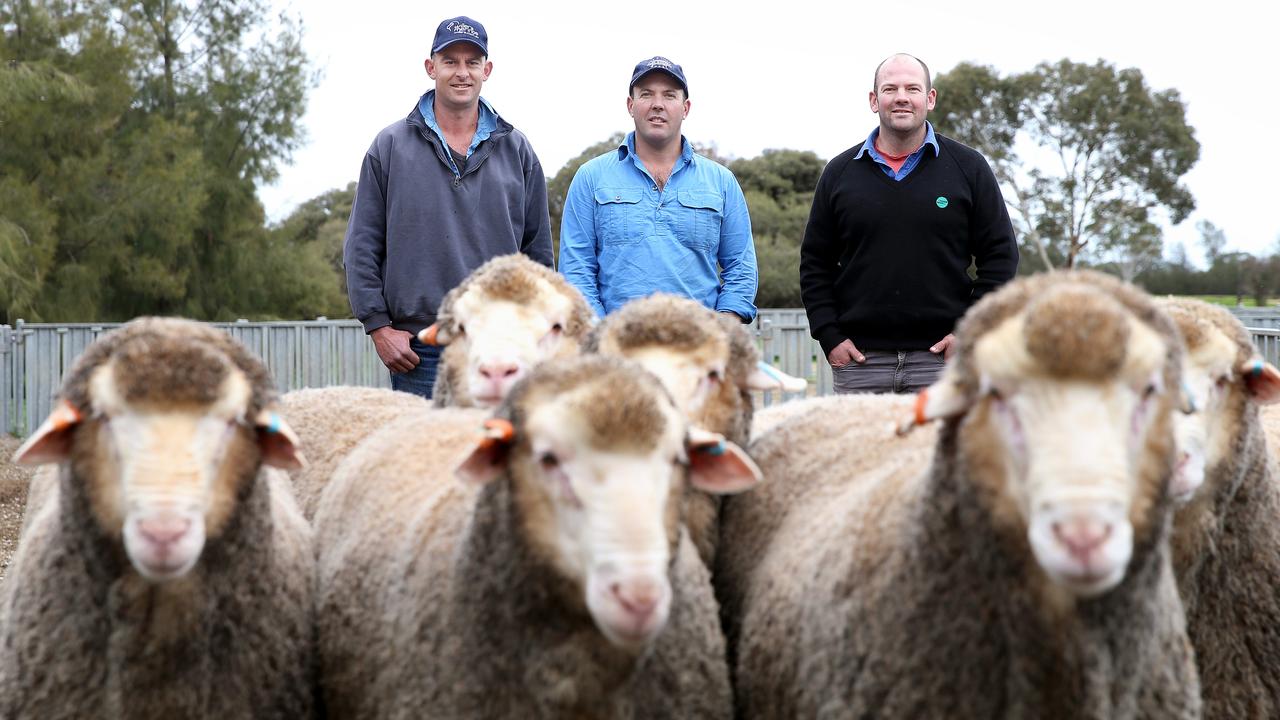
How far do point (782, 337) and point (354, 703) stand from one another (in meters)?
11.1

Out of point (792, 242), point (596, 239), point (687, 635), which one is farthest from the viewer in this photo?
point (792, 242)

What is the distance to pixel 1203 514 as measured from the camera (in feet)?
11.7

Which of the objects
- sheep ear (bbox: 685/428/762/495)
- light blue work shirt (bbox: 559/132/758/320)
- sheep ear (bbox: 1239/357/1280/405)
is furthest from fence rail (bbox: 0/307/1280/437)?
sheep ear (bbox: 685/428/762/495)

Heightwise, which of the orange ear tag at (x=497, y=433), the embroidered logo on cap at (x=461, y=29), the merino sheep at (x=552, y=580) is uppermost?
the embroidered logo on cap at (x=461, y=29)

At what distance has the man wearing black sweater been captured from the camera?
17.4 feet

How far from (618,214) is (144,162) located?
21.0 m

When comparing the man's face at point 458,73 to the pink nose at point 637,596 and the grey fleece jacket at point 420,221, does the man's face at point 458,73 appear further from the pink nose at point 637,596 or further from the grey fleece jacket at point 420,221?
the pink nose at point 637,596

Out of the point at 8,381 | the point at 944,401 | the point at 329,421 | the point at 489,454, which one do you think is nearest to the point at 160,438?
the point at 489,454

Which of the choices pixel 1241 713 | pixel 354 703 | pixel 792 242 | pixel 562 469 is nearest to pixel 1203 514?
pixel 1241 713

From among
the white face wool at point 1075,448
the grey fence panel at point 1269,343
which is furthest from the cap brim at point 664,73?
the grey fence panel at point 1269,343

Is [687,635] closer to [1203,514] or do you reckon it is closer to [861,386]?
[1203,514]

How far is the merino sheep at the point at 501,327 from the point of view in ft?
14.4

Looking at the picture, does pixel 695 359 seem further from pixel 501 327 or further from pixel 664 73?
pixel 664 73

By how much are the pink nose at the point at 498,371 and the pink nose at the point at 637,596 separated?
6.17 feet
